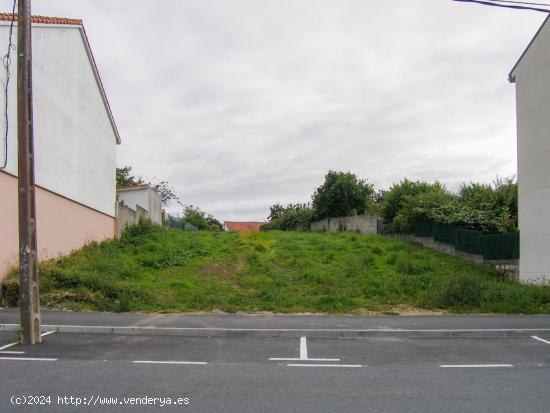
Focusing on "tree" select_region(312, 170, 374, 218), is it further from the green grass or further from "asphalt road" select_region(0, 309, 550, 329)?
"asphalt road" select_region(0, 309, 550, 329)

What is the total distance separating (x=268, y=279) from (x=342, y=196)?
812 inches

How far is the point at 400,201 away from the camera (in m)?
29.9

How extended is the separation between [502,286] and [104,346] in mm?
12445

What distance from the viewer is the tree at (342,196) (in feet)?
123

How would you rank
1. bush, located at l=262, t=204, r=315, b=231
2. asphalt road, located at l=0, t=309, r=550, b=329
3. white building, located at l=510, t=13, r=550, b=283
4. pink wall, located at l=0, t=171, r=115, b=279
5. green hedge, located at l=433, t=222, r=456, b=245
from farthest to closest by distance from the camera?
bush, located at l=262, t=204, r=315, b=231 → green hedge, located at l=433, t=222, r=456, b=245 → white building, located at l=510, t=13, r=550, b=283 → pink wall, located at l=0, t=171, r=115, b=279 → asphalt road, located at l=0, t=309, r=550, b=329

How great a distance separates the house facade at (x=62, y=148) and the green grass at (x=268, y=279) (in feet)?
3.63

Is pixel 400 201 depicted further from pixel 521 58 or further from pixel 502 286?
pixel 502 286

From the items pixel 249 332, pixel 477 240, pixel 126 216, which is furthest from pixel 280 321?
pixel 126 216

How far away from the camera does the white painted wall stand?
52.6ft

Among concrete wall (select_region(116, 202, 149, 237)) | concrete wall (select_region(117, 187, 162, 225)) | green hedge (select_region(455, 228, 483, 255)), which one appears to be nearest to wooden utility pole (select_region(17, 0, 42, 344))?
concrete wall (select_region(116, 202, 149, 237))

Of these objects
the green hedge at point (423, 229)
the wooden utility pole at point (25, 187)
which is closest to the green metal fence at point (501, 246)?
the green hedge at point (423, 229)

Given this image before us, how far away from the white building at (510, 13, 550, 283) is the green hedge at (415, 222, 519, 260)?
4.20 feet

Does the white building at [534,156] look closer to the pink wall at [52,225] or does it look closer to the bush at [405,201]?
the bush at [405,201]

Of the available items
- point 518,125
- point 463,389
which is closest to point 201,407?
point 463,389
